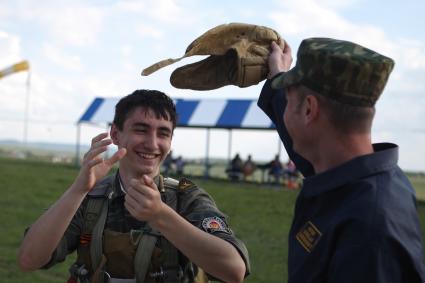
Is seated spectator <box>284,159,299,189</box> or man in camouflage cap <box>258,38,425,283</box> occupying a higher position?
man in camouflage cap <box>258,38,425,283</box>

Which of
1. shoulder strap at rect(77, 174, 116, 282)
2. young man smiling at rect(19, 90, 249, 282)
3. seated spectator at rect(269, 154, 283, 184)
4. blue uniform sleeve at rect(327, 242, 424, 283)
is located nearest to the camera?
blue uniform sleeve at rect(327, 242, 424, 283)

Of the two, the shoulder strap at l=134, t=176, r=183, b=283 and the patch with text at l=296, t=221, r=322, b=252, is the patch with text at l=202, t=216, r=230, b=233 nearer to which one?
the shoulder strap at l=134, t=176, r=183, b=283

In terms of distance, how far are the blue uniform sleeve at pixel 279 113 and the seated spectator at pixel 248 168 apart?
24.4 m

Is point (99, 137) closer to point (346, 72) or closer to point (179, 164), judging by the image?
point (346, 72)

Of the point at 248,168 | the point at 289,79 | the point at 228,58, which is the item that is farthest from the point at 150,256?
the point at 248,168

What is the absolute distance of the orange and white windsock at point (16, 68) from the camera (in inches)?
2147

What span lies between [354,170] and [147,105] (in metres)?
1.48

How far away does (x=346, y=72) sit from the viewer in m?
2.06

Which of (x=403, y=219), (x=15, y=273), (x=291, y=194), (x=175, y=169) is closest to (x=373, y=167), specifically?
(x=403, y=219)

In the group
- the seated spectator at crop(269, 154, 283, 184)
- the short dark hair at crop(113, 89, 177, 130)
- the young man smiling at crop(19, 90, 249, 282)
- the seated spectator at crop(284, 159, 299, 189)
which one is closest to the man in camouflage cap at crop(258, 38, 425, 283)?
the young man smiling at crop(19, 90, 249, 282)

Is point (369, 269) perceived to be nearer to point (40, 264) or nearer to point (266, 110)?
point (266, 110)

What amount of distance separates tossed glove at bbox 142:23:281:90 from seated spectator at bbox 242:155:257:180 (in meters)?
24.6

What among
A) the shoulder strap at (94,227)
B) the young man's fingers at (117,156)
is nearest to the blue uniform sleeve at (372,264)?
the young man's fingers at (117,156)

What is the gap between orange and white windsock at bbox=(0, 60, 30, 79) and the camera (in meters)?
54.5
